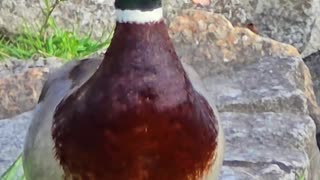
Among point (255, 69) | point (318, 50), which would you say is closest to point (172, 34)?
point (255, 69)

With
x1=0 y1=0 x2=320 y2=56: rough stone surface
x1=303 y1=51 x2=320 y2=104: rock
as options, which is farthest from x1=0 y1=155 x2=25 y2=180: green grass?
x1=303 y1=51 x2=320 y2=104: rock

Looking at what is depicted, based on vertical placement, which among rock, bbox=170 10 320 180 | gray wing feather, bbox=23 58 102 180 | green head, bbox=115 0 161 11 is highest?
green head, bbox=115 0 161 11

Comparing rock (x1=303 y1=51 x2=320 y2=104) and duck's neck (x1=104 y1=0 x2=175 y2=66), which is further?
rock (x1=303 y1=51 x2=320 y2=104)

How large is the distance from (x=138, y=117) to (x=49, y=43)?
2.33m

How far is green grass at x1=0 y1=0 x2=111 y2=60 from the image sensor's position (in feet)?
15.5

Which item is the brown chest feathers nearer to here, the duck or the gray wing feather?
the duck

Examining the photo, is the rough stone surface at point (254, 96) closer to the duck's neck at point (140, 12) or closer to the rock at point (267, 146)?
the rock at point (267, 146)

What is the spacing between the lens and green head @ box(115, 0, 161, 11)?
250cm

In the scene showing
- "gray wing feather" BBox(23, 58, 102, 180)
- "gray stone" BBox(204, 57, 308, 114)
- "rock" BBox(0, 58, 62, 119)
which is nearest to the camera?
"gray wing feather" BBox(23, 58, 102, 180)

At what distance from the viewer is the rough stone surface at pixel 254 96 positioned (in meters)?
3.45

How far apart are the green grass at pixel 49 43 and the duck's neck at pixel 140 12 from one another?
83.5 inches

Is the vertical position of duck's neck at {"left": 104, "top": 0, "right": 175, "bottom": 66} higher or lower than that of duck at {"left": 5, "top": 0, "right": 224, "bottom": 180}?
higher

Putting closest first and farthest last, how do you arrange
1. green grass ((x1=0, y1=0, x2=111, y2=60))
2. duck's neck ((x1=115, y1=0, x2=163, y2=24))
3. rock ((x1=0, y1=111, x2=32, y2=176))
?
duck's neck ((x1=115, y1=0, x2=163, y2=24))
rock ((x1=0, y1=111, x2=32, y2=176))
green grass ((x1=0, y1=0, x2=111, y2=60))

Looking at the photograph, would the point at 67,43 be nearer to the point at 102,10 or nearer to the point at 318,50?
the point at 102,10
